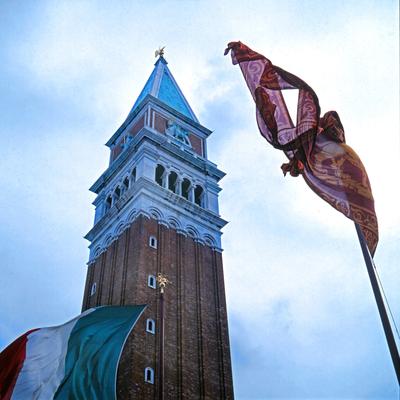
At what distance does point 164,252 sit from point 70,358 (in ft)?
46.8

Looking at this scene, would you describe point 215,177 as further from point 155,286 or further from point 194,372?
point 194,372

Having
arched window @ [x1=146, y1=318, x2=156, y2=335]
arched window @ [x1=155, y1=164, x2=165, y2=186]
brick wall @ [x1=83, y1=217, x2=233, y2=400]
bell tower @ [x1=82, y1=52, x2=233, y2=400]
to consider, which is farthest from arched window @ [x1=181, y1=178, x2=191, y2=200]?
arched window @ [x1=146, y1=318, x2=156, y2=335]

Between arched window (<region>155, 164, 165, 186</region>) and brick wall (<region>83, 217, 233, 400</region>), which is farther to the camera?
arched window (<region>155, 164, 165, 186</region>)

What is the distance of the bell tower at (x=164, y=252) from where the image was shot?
28.6 meters

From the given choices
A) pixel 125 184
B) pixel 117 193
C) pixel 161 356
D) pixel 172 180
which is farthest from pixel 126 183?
pixel 161 356

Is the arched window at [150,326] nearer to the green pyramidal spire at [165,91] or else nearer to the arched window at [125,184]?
the arched window at [125,184]

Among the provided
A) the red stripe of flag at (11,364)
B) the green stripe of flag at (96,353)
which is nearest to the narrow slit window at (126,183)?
the green stripe of flag at (96,353)

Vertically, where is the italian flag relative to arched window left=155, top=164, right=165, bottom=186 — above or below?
below

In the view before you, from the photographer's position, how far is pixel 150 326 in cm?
2966

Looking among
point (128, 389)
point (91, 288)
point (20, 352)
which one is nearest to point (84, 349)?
point (20, 352)

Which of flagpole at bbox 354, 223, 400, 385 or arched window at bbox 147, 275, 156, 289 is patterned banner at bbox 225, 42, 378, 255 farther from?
arched window at bbox 147, 275, 156, 289

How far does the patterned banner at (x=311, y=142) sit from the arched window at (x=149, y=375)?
15797 millimetres

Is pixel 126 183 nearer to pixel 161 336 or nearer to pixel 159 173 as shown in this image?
pixel 159 173

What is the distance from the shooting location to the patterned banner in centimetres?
1362
